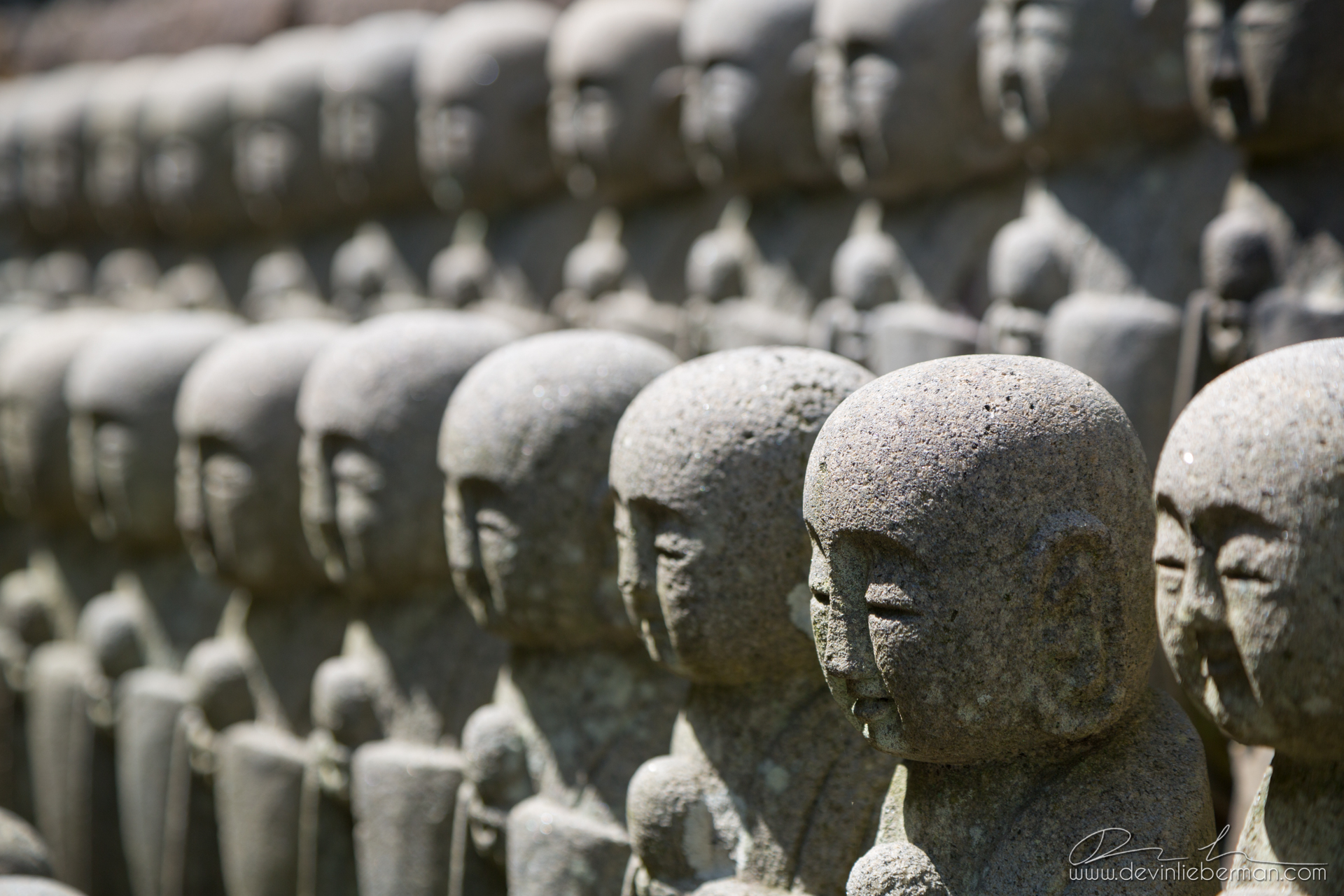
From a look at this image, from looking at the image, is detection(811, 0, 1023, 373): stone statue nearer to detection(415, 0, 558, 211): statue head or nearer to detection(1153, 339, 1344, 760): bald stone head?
detection(415, 0, 558, 211): statue head

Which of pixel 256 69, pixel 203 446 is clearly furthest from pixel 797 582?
pixel 256 69

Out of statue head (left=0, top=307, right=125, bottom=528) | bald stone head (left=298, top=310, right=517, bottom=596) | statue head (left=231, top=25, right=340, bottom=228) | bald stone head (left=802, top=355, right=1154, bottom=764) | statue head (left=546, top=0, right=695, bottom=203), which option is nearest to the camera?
bald stone head (left=802, top=355, right=1154, bottom=764)

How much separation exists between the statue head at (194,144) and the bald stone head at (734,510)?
26.4ft

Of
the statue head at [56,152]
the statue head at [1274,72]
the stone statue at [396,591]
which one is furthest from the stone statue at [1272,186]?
the statue head at [56,152]

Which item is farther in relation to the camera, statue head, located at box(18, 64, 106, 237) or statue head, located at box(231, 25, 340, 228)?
statue head, located at box(18, 64, 106, 237)

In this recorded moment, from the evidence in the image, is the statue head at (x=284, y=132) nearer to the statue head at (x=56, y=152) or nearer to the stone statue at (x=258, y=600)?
the statue head at (x=56, y=152)

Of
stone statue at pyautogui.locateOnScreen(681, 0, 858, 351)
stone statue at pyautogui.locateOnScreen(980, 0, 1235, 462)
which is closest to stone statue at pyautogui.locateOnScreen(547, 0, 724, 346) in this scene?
stone statue at pyautogui.locateOnScreen(681, 0, 858, 351)

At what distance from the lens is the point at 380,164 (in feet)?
29.1

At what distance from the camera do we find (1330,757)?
208 centimetres

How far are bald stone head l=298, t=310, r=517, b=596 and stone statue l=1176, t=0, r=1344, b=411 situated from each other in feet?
6.65

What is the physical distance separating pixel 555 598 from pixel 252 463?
5.34 ft

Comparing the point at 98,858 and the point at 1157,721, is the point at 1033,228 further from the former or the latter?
the point at 98,858

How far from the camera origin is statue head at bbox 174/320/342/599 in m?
4.65

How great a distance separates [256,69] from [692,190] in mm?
3611
